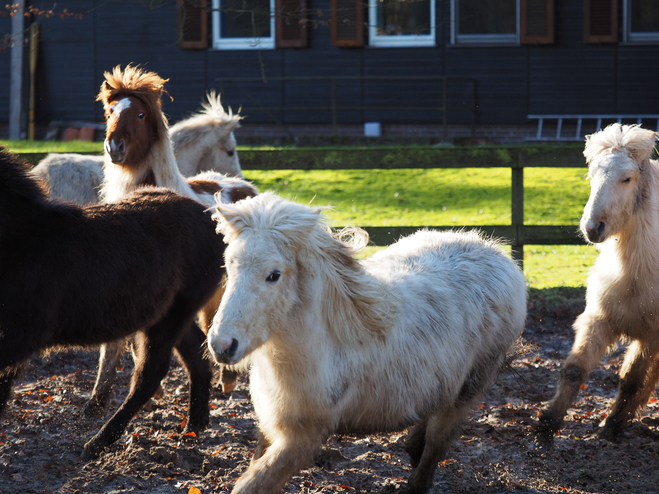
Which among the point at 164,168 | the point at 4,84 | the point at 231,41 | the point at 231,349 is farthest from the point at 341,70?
the point at 231,349

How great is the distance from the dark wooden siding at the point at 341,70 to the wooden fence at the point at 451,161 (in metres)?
8.63

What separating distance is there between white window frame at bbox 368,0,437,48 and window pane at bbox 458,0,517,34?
2.04 feet

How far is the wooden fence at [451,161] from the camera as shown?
282 inches

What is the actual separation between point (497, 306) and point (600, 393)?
2116mm

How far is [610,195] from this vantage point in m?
4.33

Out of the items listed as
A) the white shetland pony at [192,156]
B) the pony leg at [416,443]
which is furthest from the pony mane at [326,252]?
the white shetland pony at [192,156]

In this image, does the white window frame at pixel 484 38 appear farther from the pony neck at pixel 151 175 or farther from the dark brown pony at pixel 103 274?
the dark brown pony at pixel 103 274

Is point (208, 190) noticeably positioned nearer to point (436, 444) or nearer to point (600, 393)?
point (436, 444)

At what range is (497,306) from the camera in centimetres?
384

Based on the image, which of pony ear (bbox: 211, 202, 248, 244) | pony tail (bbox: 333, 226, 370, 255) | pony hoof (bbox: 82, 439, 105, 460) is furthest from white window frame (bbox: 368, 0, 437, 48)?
pony ear (bbox: 211, 202, 248, 244)

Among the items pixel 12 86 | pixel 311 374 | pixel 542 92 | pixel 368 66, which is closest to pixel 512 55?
pixel 542 92

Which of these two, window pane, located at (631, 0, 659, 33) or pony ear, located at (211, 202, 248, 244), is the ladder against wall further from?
pony ear, located at (211, 202, 248, 244)

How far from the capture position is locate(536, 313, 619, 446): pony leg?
4.37 metres

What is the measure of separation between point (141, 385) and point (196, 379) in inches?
19.9
